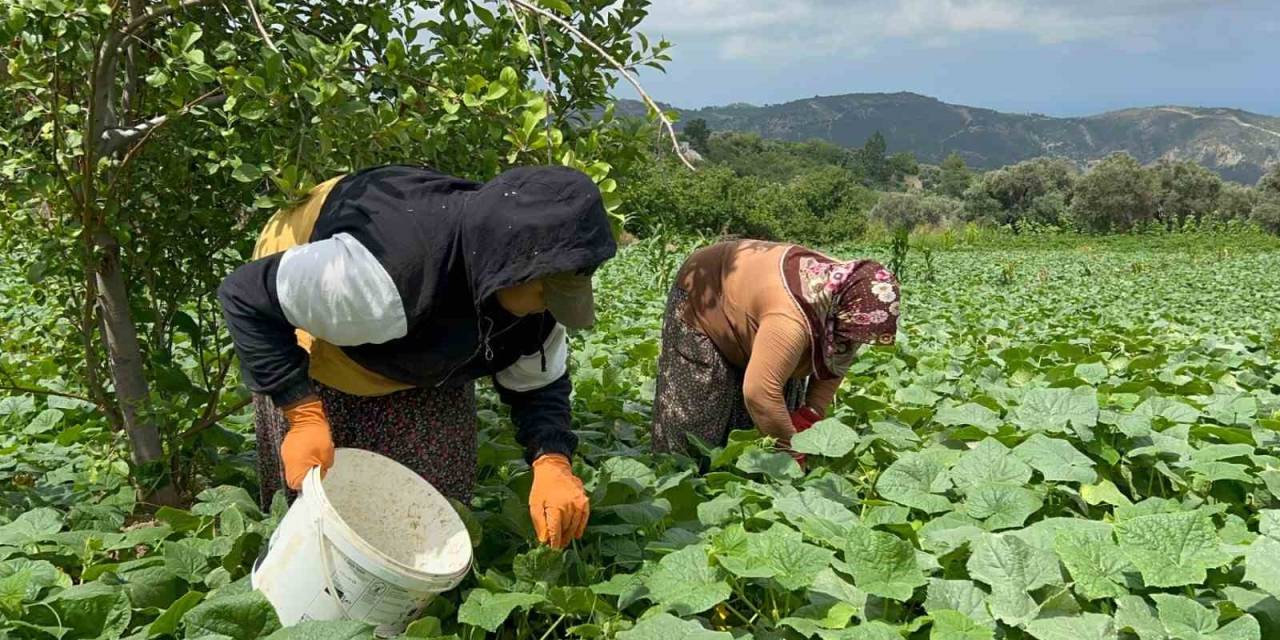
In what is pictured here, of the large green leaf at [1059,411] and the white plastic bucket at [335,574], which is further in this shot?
the large green leaf at [1059,411]

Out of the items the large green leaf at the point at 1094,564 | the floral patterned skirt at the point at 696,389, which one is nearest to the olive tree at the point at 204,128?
the floral patterned skirt at the point at 696,389

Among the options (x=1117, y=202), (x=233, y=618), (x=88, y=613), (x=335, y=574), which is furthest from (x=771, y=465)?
(x=1117, y=202)

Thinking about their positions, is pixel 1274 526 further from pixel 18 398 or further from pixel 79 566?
pixel 18 398

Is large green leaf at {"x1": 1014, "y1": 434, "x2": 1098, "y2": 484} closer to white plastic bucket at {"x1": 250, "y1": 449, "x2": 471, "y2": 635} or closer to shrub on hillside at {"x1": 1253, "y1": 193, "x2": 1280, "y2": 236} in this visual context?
white plastic bucket at {"x1": 250, "y1": 449, "x2": 471, "y2": 635}

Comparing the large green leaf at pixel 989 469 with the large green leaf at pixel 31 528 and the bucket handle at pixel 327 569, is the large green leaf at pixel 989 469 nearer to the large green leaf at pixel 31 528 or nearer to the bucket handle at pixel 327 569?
the bucket handle at pixel 327 569

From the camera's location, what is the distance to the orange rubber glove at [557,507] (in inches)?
82.9

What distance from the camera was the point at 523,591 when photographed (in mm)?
1950

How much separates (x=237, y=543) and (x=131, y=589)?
0.21 metres

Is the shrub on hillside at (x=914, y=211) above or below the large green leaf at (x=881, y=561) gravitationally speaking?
below

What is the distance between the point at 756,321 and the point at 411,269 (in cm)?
131

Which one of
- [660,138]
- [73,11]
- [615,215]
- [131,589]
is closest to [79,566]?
[131,589]

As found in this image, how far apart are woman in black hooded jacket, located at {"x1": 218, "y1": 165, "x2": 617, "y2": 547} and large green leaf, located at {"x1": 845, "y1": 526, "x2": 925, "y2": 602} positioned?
0.60m

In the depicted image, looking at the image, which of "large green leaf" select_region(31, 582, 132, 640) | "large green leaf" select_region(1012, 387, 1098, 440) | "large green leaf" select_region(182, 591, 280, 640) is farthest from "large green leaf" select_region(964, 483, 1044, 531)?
"large green leaf" select_region(31, 582, 132, 640)

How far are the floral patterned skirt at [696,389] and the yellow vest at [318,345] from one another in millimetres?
1127
